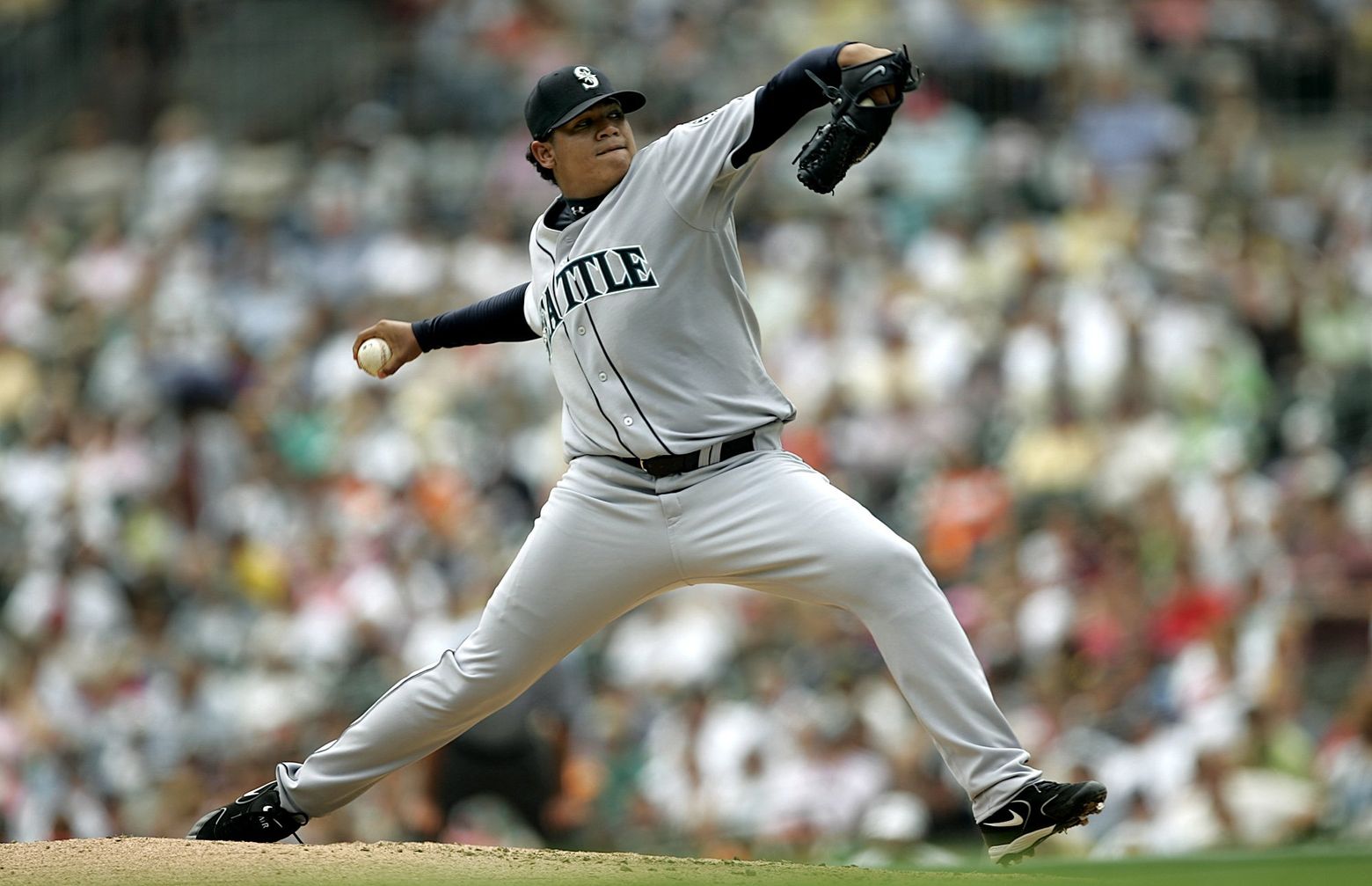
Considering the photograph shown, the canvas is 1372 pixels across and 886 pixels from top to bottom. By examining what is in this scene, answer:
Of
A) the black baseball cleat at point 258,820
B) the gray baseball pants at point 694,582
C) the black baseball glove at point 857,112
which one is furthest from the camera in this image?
the black baseball cleat at point 258,820

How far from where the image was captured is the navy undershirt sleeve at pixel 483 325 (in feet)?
18.1

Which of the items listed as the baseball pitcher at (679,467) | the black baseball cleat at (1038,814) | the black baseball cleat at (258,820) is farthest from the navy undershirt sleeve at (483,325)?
the black baseball cleat at (1038,814)

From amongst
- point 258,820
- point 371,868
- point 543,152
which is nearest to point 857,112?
point 543,152

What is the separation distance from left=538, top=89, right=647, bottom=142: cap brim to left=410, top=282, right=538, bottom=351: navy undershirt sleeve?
0.58 meters

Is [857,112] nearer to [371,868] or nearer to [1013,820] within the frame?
[1013,820]

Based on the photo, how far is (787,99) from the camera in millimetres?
4691

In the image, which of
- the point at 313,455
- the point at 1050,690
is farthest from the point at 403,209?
the point at 1050,690

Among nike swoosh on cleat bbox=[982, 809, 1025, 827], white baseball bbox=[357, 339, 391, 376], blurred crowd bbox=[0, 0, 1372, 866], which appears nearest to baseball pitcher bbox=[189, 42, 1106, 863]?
nike swoosh on cleat bbox=[982, 809, 1025, 827]

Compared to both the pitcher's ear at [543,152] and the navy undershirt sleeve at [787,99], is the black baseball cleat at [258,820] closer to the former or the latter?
the pitcher's ear at [543,152]

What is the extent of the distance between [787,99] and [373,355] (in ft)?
5.08

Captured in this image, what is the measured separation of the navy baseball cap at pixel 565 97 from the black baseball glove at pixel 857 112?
2.11 feet

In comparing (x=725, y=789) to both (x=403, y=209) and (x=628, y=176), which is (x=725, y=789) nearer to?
(x=628, y=176)

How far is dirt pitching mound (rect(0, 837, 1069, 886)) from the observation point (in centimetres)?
493

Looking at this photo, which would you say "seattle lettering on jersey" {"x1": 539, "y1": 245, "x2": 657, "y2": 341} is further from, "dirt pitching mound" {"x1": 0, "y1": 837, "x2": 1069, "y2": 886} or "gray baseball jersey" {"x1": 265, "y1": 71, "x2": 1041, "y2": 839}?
"dirt pitching mound" {"x1": 0, "y1": 837, "x2": 1069, "y2": 886}
